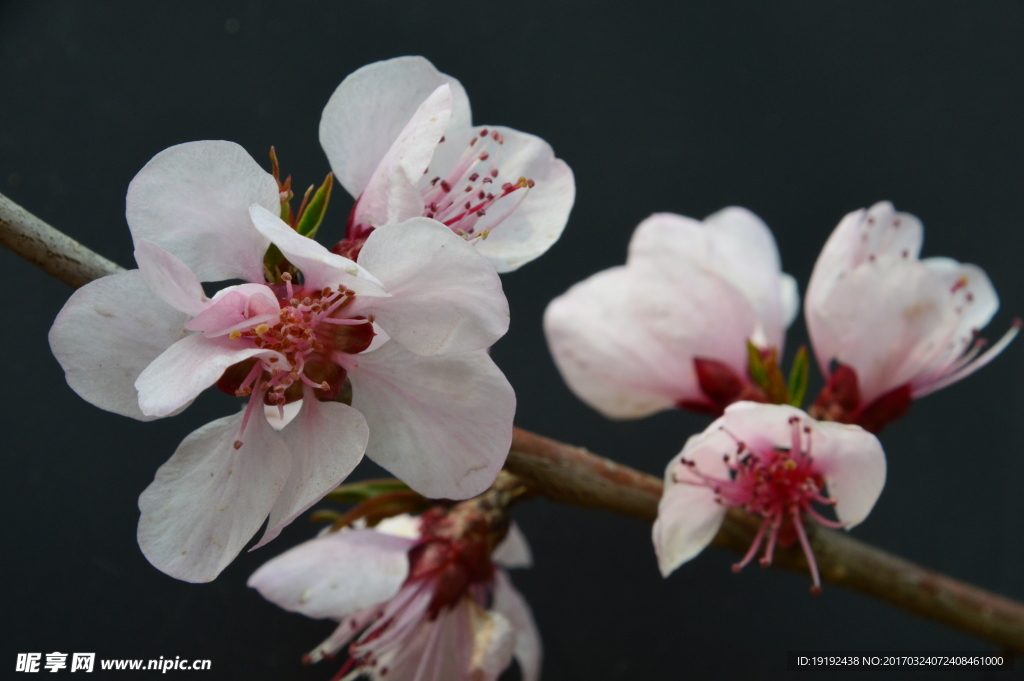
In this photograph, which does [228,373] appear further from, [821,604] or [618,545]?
[821,604]

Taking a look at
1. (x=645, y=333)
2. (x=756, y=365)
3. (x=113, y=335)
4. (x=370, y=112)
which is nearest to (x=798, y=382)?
(x=756, y=365)

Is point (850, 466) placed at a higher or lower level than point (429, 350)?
lower

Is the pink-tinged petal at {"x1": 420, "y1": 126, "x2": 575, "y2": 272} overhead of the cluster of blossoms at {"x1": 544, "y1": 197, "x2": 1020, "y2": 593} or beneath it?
overhead

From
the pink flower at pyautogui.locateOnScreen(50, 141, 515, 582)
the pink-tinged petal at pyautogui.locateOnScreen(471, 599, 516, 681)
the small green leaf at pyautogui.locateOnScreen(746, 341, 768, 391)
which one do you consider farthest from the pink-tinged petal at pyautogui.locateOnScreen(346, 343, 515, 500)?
the small green leaf at pyautogui.locateOnScreen(746, 341, 768, 391)

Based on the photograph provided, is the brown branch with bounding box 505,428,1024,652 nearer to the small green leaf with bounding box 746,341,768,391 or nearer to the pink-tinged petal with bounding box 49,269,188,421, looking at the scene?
the small green leaf with bounding box 746,341,768,391

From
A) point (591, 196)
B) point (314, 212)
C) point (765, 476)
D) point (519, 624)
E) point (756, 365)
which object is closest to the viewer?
point (314, 212)

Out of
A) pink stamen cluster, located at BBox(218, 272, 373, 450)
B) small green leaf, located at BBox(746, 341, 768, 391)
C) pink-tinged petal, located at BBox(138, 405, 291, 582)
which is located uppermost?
pink stamen cluster, located at BBox(218, 272, 373, 450)

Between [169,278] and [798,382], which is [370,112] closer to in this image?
[169,278]
